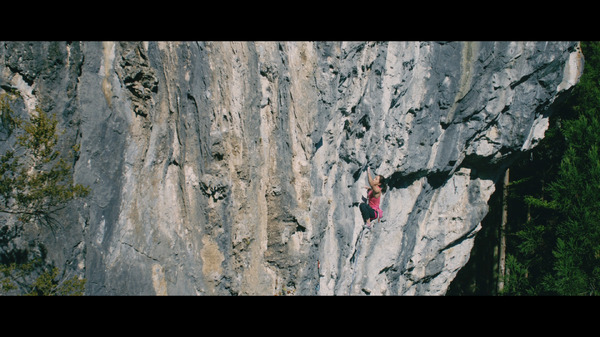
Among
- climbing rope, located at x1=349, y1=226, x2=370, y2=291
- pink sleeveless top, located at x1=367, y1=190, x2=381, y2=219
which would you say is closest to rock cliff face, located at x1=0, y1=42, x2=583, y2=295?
climbing rope, located at x1=349, y1=226, x2=370, y2=291

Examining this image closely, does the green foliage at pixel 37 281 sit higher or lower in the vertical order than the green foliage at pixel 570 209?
lower

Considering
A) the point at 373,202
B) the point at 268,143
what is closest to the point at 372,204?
the point at 373,202

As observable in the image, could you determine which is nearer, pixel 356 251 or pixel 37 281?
pixel 37 281

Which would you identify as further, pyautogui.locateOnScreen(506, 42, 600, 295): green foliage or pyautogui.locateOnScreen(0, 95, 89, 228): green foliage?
pyautogui.locateOnScreen(506, 42, 600, 295): green foliage

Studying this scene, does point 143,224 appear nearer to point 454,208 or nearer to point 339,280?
point 339,280

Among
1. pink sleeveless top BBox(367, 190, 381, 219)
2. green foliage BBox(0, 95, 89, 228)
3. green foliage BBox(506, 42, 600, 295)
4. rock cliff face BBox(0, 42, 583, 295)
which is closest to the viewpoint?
green foliage BBox(0, 95, 89, 228)

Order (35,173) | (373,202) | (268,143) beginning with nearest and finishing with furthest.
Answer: (35,173) → (268,143) → (373,202)

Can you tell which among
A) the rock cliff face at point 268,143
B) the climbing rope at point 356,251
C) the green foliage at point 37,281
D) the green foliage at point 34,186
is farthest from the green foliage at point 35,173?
the climbing rope at point 356,251

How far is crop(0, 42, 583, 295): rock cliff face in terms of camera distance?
17.4ft

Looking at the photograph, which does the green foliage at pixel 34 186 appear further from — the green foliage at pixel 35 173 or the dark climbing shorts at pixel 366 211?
the dark climbing shorts at pixel 366 211

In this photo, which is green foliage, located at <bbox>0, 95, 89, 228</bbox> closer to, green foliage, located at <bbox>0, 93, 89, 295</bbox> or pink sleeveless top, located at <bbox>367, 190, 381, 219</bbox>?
green foliage, located at <bbox>0, 93, 89, 295</bbox>

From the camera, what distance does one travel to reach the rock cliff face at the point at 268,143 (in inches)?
209

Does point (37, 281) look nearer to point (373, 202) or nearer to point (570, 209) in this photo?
point (373, 202)

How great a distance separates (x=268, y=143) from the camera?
683 centimetres
